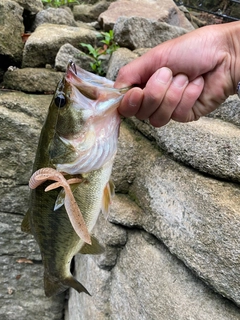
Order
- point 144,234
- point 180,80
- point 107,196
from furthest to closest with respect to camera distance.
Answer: point 144,234, point 107,196, point 180,80

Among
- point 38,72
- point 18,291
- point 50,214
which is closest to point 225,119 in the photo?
point 50,214

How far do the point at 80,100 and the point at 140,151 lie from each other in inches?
46.3

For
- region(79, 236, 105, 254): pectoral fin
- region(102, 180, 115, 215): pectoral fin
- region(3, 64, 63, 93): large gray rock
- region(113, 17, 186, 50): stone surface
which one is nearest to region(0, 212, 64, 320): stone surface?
region(3, 64, 63, 93): large gray rock

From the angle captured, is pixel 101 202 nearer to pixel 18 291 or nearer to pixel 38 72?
pixel 38 72

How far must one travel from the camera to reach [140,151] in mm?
2654

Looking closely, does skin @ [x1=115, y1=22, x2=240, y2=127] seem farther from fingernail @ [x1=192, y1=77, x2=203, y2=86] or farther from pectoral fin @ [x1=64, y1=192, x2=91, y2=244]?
pectoral fin @ [x1=64, y1=192, x2=91, y2=244]

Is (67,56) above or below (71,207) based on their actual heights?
below

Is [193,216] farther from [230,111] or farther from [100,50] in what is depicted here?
[100,50]

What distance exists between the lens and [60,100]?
1.56m

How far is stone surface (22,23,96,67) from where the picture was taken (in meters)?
3.31

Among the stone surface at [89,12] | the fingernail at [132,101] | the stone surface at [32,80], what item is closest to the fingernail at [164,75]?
the fingernail at [132,101]

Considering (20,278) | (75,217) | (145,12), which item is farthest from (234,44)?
(20,278)

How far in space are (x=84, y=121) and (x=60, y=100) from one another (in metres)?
0.13

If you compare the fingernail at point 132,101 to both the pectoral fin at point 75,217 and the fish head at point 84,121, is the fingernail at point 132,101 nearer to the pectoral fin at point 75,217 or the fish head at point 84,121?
the fish head at point 84,121
